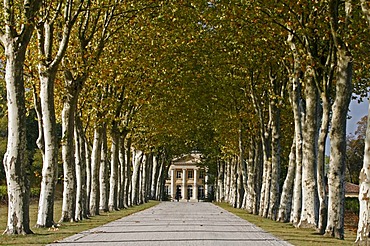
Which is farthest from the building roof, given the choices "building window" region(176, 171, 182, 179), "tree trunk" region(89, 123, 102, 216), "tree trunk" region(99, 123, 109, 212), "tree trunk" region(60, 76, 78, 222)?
"tree trunk" region(60, 76, 78, 222)

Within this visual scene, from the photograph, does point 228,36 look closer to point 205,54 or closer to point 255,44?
point 255,44

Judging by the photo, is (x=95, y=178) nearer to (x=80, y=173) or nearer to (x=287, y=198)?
(x=80, y=173)

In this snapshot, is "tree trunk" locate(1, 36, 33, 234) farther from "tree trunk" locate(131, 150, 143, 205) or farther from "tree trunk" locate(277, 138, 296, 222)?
"tree trunk" locate(131, 150, 143, 205)

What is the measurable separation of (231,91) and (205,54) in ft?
27.8

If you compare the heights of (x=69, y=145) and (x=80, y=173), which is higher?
(x=69, y=145)

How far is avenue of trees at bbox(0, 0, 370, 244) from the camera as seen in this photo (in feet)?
70.8

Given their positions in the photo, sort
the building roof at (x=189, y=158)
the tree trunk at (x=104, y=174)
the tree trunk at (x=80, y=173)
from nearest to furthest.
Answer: the tree trunk at (x=80, y=173), the tree trunk at (x=104, y=174), the building roof at (x=189, y=158)

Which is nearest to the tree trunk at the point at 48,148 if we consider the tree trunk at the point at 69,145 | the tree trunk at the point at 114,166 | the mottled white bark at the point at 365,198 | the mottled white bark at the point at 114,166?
the tree trunk at the point at 69,145

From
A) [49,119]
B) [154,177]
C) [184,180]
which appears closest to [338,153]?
[49,119]

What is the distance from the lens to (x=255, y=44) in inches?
1248

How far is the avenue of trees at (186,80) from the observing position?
21.6 m

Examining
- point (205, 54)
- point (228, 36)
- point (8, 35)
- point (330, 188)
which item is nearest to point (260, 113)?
point (205, 54)

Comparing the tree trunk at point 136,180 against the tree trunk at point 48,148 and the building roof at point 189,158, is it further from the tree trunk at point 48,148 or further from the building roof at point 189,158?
the tree trunk at point 48,148

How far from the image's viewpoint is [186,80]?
44438 mm
